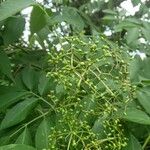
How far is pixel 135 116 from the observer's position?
1.39m

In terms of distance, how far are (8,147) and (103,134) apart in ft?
0.96

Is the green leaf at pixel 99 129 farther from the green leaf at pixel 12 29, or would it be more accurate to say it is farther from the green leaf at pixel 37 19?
the green leaf at pixel 12 29

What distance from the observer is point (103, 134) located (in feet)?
4.52

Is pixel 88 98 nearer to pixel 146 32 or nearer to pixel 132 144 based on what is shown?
pixel 132 144

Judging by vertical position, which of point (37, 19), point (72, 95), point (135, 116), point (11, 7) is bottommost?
point (135, 116)

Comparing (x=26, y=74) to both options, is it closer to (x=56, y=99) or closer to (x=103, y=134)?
(x=56, y=99)

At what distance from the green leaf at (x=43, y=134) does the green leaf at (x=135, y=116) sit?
24 centimetres

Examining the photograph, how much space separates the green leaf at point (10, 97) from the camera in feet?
5.30

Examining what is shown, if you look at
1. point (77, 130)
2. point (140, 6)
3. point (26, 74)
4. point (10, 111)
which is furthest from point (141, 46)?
point (77, 130)

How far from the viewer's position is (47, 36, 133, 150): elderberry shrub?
1302 millimetres

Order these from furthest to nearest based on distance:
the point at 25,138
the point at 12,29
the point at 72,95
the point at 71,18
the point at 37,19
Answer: the point at 71,18 < the point at 12,29 < the point at 37,19 < the point at 25,138 < the point at 72,95

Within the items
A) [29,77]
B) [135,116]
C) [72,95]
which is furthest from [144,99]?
[29,77]

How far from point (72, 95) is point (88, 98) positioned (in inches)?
2.6

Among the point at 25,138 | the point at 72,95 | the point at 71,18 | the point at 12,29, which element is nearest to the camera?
the point at 72,95
